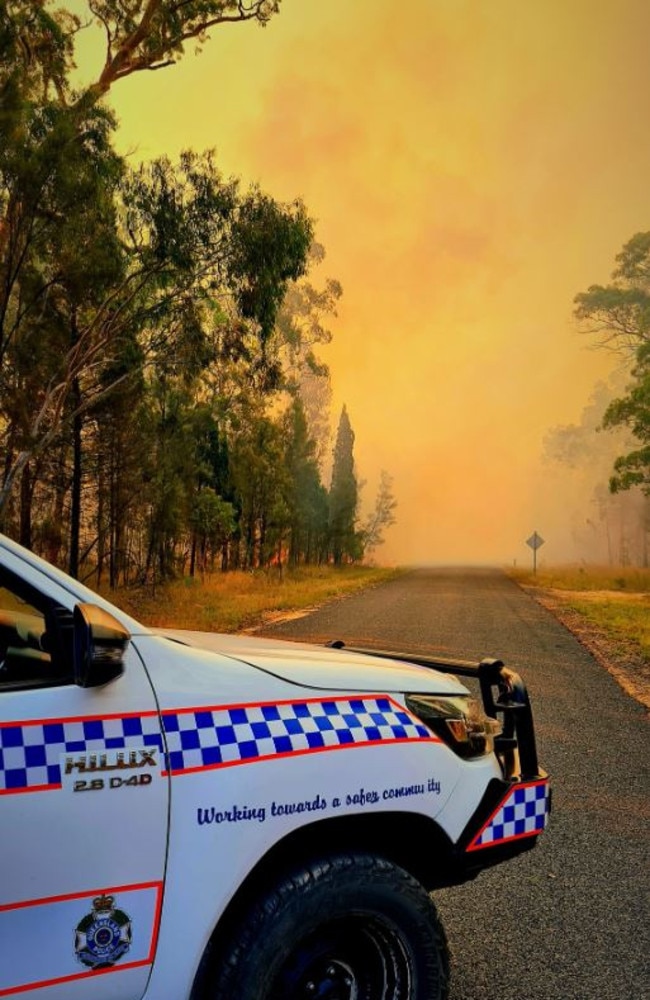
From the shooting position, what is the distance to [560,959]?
9.67 ft

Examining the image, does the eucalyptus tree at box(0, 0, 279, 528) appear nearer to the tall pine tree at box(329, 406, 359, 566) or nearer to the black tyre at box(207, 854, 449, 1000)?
the black tyre at box(207, 854, 449, 1000)

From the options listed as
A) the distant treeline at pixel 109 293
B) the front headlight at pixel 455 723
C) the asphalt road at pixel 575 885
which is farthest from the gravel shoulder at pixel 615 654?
the distant treeline at pixel 109 293

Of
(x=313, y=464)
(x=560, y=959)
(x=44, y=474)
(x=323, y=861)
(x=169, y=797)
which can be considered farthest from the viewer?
(x=313, y=464)

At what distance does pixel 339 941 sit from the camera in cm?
208

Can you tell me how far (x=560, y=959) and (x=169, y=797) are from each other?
2.04 meters

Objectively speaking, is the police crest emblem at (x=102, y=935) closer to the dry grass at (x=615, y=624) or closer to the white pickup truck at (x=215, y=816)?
the white pickup truck at (x=215, y=816)

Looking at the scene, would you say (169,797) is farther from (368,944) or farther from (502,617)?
(502,617)

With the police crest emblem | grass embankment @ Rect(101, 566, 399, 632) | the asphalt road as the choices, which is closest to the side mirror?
the police crest emblem

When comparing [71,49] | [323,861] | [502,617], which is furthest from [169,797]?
[71,49]

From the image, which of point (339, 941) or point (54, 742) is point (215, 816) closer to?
point (54, 742)

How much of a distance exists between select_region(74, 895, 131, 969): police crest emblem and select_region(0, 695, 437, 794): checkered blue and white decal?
31 cm

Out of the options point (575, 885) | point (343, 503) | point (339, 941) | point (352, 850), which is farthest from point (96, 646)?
point (343, 503)

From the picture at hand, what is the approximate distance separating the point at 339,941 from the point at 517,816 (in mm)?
773

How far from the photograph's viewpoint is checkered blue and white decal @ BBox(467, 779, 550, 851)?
7.95 ft
